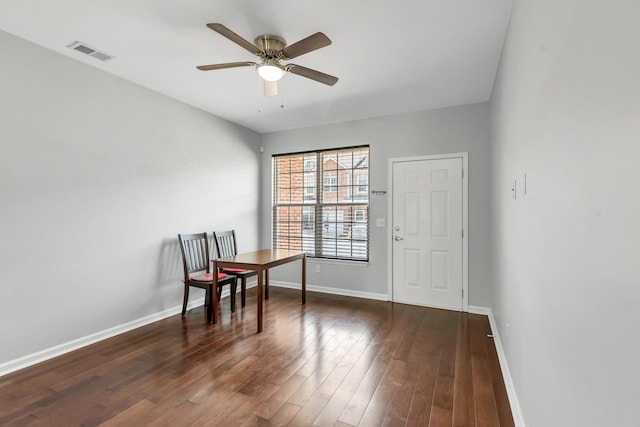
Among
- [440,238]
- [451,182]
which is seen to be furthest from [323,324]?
[451,182]

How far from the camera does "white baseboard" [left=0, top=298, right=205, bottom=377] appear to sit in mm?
2516

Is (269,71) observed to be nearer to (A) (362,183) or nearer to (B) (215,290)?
(B) (215,290)

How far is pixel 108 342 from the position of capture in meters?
3.06

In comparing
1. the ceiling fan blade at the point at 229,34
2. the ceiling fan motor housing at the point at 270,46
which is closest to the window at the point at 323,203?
the ceiling fan motor housing at the point at 270,46

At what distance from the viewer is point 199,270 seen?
3973mm

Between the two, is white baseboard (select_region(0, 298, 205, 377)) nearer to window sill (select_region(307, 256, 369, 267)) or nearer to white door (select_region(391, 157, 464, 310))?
window sill (select_region(307, 256, 369, 267))

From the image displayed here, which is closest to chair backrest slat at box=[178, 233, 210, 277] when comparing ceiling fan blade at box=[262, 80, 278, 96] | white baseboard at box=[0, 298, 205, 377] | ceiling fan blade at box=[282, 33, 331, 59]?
white baseboard at box=[0, 298, 205, 377]

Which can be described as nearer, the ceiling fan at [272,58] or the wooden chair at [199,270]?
the ceiling fan at [272,58]

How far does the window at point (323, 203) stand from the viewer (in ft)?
15.5

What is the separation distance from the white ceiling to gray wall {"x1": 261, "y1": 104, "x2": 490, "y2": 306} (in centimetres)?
38

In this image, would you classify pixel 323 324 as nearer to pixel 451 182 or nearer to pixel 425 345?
pixel 425 345

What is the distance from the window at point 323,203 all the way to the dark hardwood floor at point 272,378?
1534 millimetres

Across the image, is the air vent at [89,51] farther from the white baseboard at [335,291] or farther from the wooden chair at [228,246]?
the white baseboard at [335,291]

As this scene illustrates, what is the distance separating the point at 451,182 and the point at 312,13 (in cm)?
275
